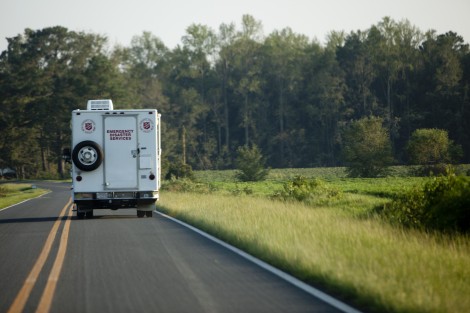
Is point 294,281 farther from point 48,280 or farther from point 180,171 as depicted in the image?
point 180,171

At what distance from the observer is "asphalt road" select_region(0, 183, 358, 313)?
9.07 metres

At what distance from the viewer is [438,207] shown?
17.1 m

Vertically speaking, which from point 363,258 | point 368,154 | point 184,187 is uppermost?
point 368,154

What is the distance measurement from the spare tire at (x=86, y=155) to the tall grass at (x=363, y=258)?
449 cm

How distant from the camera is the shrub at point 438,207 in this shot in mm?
16297

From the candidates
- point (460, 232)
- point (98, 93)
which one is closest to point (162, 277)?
point (460, 232)

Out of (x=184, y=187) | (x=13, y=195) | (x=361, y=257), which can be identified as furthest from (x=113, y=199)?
(x=13, y=195)

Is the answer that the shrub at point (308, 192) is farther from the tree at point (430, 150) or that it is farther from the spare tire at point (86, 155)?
the tree at point (430, 150)

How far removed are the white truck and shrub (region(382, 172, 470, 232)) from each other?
24.4 ft

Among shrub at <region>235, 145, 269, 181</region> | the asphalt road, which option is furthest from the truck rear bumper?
shrub at <region>235, 145, 269, 181</region>

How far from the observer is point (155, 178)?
2248 centimetres

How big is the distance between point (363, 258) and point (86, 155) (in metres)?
12.4

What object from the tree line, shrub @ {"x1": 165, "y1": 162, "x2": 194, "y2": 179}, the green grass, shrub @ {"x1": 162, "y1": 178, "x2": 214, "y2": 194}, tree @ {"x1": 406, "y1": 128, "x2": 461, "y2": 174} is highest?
the tree line

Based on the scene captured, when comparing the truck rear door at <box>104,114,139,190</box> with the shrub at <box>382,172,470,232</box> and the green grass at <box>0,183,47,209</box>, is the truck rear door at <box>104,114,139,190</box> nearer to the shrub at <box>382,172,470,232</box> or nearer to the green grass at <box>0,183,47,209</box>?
the shrub at <box>382,172,470,232</box>
